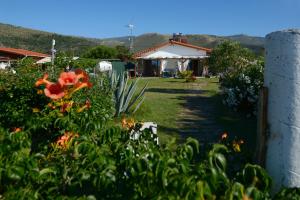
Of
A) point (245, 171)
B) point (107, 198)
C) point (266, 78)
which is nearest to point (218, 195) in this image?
point (245, 171)

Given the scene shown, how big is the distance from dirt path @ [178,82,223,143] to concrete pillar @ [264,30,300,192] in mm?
4763

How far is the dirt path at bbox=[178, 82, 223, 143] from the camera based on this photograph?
31.7 feet

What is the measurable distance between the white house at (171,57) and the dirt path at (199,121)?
30218 mm

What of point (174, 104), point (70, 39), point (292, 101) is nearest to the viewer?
point (292, 101)

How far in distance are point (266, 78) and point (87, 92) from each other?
4.18 meters

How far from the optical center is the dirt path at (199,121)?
9672mm

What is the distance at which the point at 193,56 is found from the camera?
1833 inches

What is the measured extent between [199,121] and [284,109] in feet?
28.7

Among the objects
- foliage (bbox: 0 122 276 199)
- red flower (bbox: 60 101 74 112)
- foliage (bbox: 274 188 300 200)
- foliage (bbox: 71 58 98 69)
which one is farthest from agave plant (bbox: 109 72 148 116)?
foliage (bbox: 274 188 300 200)

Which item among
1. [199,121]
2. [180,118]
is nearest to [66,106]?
[199,121]

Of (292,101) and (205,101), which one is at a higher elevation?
(292,101)

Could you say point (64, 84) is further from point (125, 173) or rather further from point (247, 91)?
point (247, 91)

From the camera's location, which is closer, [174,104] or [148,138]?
[148,138]

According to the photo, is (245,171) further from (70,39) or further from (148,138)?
(70,39)
